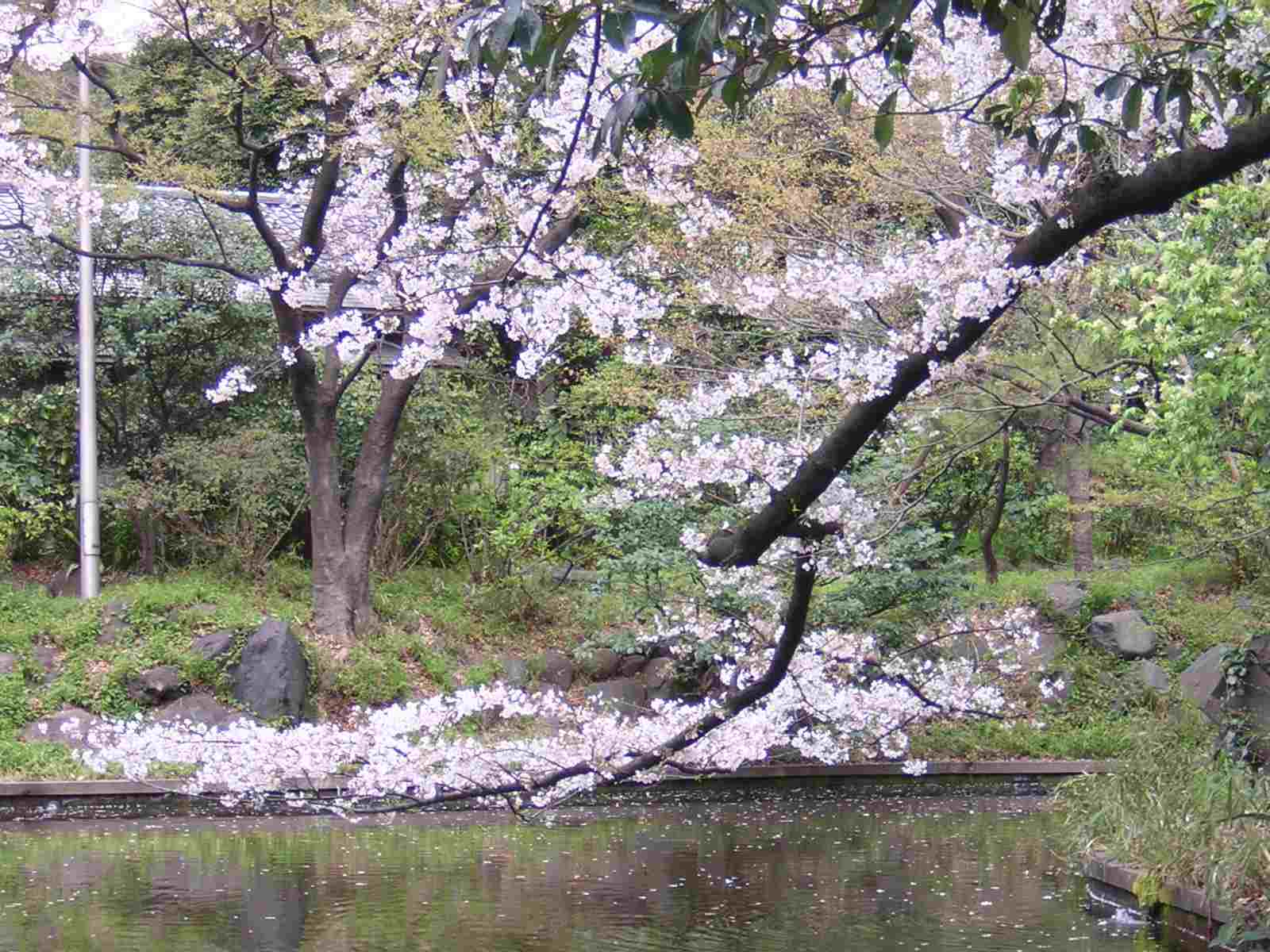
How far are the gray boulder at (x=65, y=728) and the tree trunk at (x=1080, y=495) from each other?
1110 cm

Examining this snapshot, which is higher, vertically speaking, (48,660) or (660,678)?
(48,660)

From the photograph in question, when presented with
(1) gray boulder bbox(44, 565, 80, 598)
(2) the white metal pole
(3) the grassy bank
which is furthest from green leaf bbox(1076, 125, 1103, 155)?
(1) gray boulder bbox(44, 565, 80, 598)

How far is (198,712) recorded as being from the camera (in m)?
13.3

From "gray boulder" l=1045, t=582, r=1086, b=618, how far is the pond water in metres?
5.95

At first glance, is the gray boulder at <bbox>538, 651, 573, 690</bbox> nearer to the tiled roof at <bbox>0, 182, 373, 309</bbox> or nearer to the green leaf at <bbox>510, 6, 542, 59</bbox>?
the tiled roof at <bbox>0, 182, 373, 309</bbox>

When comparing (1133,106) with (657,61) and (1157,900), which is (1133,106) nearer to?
(657,61)

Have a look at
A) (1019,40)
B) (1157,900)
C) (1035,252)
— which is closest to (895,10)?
(1019,40)

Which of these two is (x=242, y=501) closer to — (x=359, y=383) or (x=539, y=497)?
(x=359, y=383)

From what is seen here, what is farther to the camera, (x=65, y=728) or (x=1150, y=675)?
(x=1150, y=675)

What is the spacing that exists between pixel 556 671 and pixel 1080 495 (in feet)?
24.0

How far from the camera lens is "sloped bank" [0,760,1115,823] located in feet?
37.8

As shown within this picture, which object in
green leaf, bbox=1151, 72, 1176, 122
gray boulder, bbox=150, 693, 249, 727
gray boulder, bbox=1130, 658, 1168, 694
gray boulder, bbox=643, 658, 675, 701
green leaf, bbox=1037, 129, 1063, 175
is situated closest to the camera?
green leaf, bbox=1151, 72, 1176, 122

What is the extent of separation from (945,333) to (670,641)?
379 inches

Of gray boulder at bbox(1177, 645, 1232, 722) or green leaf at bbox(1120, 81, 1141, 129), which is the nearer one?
green leaf at bbox(1120, 81, 1141, 129)
